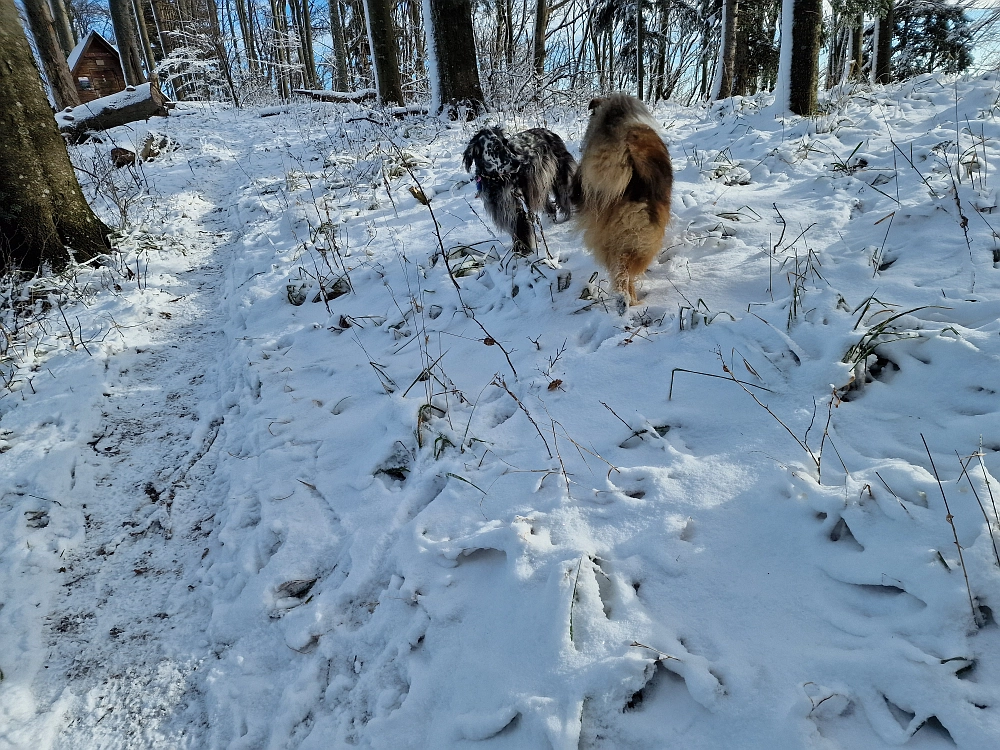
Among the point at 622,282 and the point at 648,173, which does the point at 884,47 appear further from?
the point at 622,282

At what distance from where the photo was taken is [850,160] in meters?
4.27

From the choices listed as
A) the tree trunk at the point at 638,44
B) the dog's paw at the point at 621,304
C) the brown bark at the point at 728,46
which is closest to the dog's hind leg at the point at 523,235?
the dog's paw at the point at 621,304

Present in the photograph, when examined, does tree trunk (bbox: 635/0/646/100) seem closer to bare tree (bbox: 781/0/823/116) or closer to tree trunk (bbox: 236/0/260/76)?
bare tree (bbox: 781/0/823/116)

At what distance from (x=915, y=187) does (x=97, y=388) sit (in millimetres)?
5636

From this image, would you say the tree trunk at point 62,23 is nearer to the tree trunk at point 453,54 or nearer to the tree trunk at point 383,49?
the tree trunk at point 383,49

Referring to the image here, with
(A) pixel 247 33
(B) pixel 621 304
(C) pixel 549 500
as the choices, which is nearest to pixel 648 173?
(B) pixel 621 304

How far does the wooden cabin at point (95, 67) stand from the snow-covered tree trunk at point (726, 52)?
63.9ft

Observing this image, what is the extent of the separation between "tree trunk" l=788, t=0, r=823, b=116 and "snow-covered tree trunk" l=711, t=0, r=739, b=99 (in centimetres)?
426

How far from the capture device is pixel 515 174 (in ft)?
12.3

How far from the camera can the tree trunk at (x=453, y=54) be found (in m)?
8.10

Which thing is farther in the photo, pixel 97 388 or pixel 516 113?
pixel 516 113

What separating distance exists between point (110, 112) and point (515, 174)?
40.8 feet

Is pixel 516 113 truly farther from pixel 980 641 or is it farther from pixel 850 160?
pixel 980 641

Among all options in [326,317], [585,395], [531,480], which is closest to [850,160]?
[585,395]
